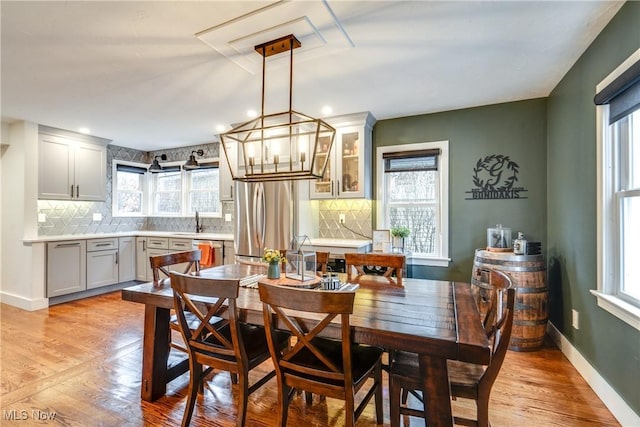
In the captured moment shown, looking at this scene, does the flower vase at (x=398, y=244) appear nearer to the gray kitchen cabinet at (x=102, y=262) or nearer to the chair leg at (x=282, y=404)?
the chair leg at (x=282, y=404)

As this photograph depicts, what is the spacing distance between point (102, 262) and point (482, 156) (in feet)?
17.9

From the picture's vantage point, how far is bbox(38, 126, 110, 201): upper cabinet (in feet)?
14.3

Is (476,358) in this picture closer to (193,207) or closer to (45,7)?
(45,7)

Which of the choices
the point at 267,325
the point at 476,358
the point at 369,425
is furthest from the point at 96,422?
Result: the point at 476,358

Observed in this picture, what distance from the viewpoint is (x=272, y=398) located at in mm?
2199

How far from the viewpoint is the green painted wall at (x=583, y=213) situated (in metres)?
1.91

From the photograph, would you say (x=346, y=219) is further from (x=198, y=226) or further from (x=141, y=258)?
(x=141, y=258)

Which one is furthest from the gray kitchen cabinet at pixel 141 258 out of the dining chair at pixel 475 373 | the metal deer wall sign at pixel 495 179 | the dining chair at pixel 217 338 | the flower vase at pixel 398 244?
the metal deer wall sign at pixel 495 179

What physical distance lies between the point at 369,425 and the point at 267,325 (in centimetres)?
97

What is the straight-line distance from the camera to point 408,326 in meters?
1.48

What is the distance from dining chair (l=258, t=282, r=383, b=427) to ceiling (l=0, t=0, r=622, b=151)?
5.40ft

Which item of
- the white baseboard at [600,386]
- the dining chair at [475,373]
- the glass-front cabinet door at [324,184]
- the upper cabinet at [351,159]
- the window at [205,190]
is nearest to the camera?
the dining chair at [475,373]

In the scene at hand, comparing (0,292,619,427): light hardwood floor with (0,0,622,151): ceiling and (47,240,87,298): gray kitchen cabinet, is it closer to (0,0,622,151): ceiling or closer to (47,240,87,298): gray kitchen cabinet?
(47,240,87,298): gray kitchen cabinet

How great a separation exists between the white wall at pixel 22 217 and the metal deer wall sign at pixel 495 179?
5.48m
